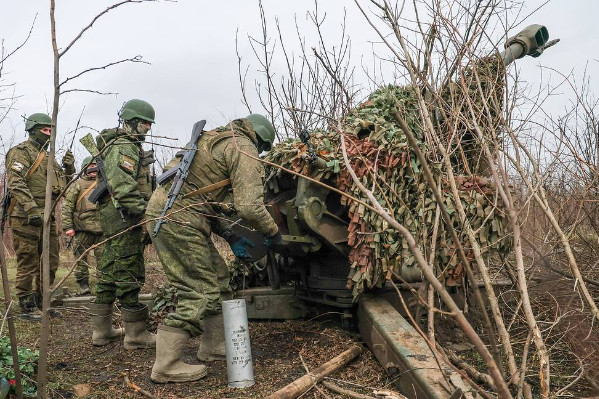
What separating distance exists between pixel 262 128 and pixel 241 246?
3.48 ft

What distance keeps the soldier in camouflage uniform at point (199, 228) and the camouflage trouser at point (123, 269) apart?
106 centimetres

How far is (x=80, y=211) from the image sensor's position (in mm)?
8047

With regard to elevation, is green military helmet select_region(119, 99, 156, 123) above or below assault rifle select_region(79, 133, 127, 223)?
above

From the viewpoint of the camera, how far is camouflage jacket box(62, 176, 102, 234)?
795cm

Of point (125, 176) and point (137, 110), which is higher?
point (137, 110)

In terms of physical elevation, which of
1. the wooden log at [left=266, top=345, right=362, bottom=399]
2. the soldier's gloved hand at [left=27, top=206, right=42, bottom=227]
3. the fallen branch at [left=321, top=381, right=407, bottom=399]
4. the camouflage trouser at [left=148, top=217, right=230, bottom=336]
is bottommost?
the fallen branch at [left=321, top=381, right=407, bottom=399]

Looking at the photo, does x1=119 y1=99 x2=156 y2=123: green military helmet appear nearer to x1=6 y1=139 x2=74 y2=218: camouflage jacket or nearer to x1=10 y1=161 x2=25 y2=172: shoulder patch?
x1=6 y1=139 x2=74 y2=218: camouflage jacket

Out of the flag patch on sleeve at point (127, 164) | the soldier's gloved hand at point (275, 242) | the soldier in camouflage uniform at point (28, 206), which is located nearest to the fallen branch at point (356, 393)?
the soldier's gloved hand at point (275, 242)

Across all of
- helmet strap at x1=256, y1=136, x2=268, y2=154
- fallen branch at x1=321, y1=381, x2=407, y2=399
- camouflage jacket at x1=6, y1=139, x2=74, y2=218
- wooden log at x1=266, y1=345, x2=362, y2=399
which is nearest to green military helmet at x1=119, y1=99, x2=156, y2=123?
helmet strap at x1=256, y1=136, x2=268, y2=154

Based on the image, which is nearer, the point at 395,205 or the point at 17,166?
the point at 395,205

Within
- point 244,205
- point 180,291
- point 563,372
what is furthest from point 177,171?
point 563,372

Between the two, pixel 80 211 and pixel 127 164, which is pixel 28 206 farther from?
pixel 127 164

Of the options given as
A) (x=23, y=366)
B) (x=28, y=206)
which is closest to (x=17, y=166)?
(x=28, y=206)

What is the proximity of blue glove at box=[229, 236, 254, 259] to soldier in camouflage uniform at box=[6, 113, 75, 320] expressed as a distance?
291 centimetres
